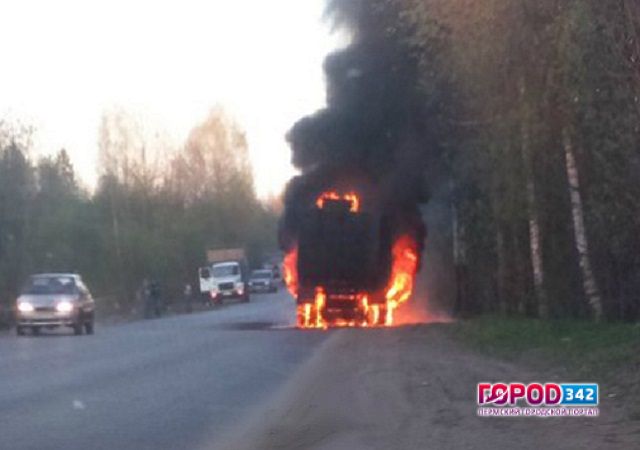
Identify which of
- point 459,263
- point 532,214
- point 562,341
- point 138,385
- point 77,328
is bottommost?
point 138,385

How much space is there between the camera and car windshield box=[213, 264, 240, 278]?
83562 millimetres

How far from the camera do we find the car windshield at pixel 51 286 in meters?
42.4

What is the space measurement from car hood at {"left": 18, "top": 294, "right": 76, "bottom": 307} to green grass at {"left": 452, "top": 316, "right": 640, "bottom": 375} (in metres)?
11.5

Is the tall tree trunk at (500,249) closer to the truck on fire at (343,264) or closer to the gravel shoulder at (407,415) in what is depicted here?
the truck on fire at (343,264)

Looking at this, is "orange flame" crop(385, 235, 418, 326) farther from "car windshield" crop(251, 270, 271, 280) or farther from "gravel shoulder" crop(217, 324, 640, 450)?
"car windshield" crop(251, 270, 271, 280)

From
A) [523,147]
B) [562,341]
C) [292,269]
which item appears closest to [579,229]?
[523,147]

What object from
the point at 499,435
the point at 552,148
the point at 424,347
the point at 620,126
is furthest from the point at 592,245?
the point at 499,435

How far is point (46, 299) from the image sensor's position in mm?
41906

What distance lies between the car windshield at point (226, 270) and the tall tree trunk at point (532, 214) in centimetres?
4533

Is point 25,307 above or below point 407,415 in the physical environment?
above

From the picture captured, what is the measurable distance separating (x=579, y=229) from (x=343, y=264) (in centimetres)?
1239

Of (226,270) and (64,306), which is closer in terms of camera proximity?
(64,306)

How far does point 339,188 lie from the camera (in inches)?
1826

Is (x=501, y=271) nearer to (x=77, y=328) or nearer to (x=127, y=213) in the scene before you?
(x=77, y=328)
